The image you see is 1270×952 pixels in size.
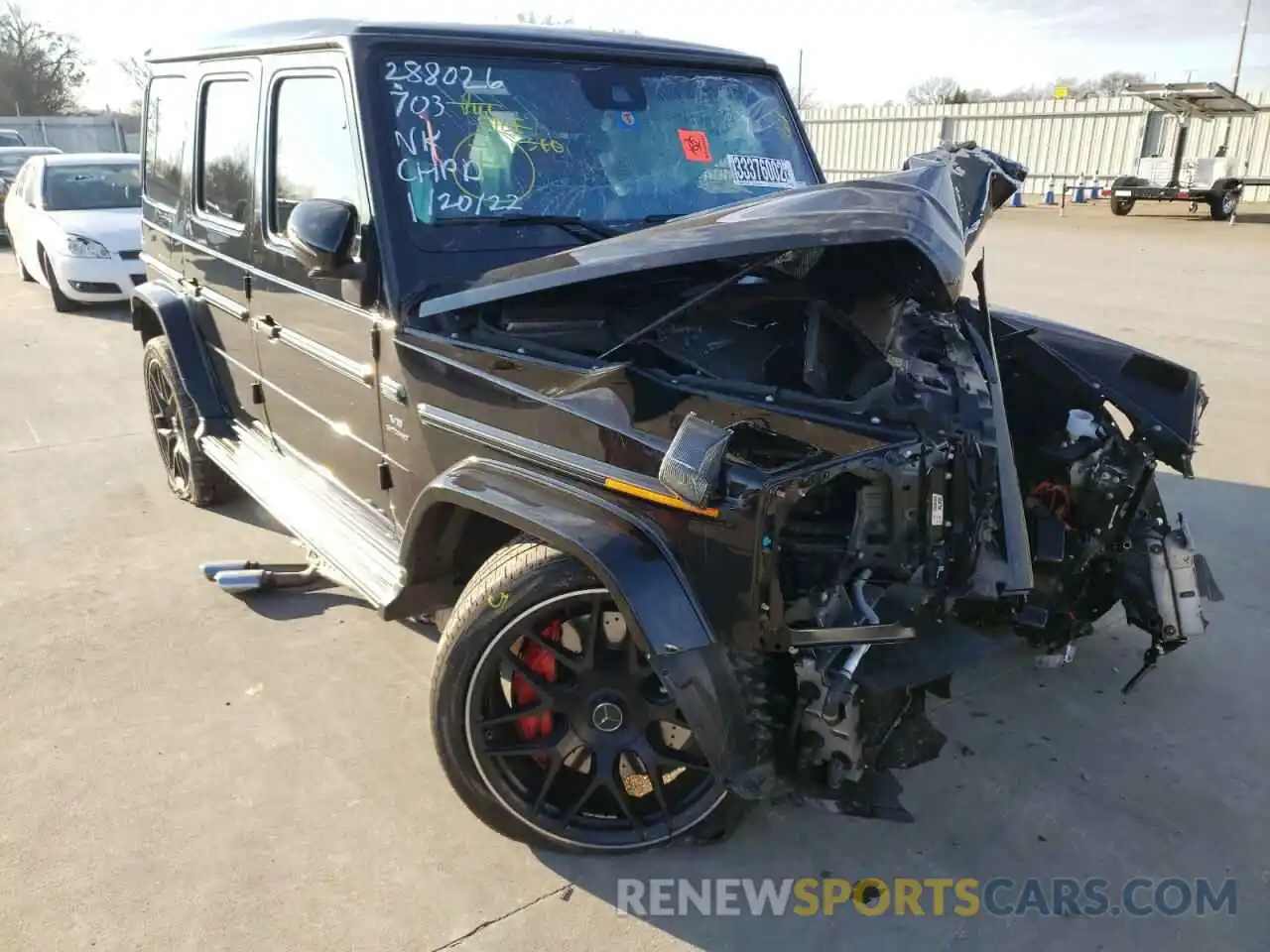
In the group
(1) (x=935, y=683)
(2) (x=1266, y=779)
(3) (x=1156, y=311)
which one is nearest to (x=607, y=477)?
(1) (x=935, y=683)

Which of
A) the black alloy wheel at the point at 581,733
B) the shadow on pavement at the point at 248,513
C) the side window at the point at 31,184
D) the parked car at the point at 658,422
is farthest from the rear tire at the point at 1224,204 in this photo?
the black alloy wheel at the point at 581,733

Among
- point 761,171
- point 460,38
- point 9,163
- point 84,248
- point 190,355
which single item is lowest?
point 84,248

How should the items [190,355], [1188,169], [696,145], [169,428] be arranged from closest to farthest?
1. [696,145]
2. [190,355]
3. [169,428]
4. [1188,169]

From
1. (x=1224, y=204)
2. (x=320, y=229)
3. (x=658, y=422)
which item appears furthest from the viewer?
(x=1224, y=204)

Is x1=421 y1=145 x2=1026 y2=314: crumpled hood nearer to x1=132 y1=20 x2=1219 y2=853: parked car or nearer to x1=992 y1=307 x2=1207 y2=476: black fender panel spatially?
x1=132 y1=20 x2=1219 y2=853: parked car

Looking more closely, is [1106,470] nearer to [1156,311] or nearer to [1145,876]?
[1145,876]

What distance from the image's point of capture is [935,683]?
2318mm

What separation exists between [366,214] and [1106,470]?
8.16 feet

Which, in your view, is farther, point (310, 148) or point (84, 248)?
point (84, 248)

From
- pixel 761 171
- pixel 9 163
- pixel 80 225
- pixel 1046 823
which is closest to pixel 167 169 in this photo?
pixel 761 171

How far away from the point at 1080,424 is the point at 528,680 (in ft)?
6.77

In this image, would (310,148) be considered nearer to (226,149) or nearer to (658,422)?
(226,149)

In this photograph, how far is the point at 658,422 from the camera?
7.64ft

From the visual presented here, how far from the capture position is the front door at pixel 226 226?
12.5ft
